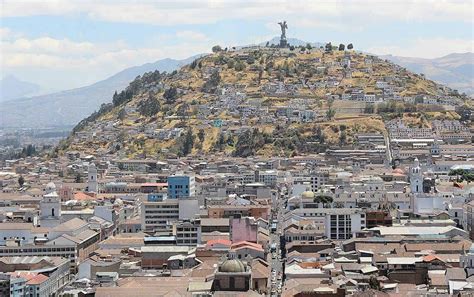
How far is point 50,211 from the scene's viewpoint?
191 feet

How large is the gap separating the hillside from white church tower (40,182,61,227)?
31.2 metres

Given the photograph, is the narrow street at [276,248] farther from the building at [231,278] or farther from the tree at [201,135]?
the tree at [201,135]

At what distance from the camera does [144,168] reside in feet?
280

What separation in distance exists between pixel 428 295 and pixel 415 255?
8457 millimetres

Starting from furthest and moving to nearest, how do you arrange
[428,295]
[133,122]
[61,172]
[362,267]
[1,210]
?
[133,122]
[61,172]
[1,210]
[362,267]
[428,295]

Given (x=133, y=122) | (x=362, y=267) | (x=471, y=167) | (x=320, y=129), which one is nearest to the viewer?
(x=362, y=267)

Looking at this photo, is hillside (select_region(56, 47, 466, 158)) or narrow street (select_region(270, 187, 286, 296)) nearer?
narrow street (select_region(270, 187, 286, 296))

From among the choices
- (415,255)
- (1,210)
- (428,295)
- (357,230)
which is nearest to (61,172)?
(1,210)

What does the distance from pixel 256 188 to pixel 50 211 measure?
14841 mm

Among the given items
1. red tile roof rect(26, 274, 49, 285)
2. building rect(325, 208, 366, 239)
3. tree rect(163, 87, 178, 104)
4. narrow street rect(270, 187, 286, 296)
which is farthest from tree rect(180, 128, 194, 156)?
red tile roof rect(26, 274, 49, 285)

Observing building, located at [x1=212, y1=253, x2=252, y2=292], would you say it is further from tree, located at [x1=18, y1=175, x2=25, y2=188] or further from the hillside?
the hillside

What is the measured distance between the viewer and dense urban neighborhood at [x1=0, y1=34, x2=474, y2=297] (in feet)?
133

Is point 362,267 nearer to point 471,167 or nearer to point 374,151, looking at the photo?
point 471,167

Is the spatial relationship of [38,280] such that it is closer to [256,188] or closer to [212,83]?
[256,188]
